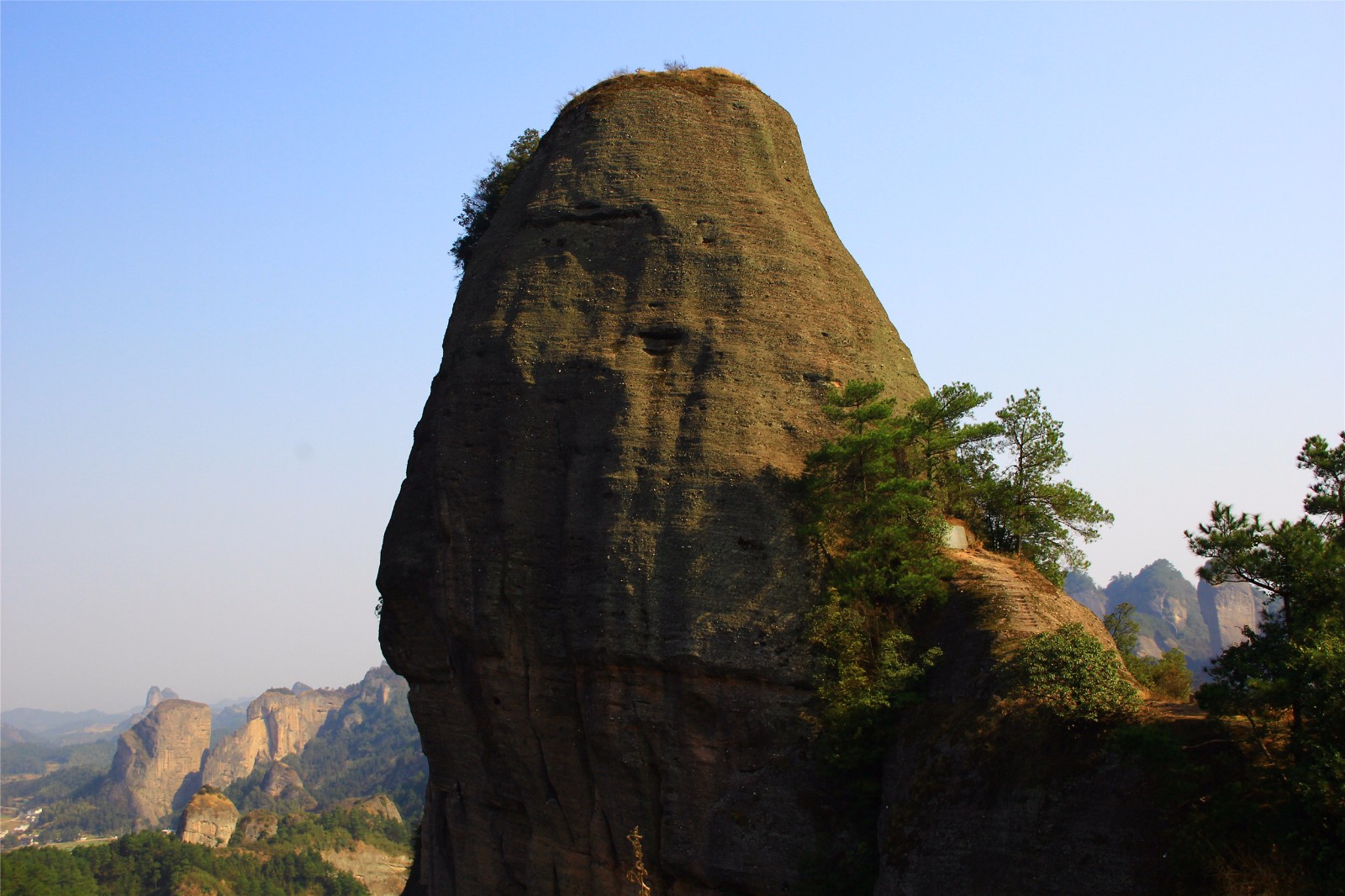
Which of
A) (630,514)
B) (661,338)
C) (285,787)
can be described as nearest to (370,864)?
(285,787)

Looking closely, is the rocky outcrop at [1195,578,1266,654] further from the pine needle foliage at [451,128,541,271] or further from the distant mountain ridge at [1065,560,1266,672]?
the pine needle foliage at [451,128,541,271]

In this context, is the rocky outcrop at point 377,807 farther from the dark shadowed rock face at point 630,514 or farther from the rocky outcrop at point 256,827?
the dark shadowed rock face at point 630,514

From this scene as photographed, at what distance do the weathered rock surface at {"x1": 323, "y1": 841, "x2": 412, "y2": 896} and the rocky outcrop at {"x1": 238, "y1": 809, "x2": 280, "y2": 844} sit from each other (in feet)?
23.4

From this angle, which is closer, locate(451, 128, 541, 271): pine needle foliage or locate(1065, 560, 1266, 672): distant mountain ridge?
locate(451, 128, 541, 271): pine needle foliage

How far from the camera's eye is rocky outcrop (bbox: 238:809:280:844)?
353 ft

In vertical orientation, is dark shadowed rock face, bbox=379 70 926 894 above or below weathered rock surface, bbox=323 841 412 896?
above

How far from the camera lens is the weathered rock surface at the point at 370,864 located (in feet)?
344

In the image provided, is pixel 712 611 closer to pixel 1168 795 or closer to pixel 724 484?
pixel 724 484

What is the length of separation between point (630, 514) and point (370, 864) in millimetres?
98715

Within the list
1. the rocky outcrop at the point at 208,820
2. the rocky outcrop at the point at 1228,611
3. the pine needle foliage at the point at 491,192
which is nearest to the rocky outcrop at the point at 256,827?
the rocky outcrop at the point at 208,820

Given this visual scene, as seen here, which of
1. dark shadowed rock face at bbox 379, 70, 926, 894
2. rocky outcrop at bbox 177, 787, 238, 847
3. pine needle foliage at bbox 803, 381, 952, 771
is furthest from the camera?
rocky outcrop at bbox 177, 787, 238, 847

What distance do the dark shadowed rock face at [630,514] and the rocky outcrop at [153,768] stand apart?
19251 cm

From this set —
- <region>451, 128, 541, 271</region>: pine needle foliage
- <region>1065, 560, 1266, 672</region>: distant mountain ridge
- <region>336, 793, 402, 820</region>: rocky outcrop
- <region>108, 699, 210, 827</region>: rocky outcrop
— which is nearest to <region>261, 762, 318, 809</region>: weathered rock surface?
<region>108, 699, 210, 827</region>: rocky outcrop

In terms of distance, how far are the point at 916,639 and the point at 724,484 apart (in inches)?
161
